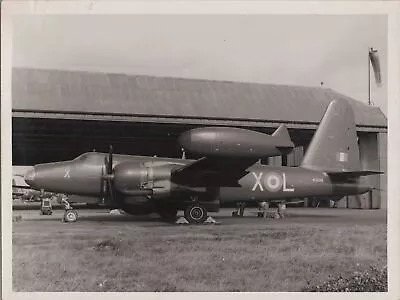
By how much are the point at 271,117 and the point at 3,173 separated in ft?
6.60

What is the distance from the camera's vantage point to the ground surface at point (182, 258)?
2.81 meters

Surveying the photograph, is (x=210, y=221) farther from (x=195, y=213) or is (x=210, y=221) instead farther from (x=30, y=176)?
(x=30, y=176)

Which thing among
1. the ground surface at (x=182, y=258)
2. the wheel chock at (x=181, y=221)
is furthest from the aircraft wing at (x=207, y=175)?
the ground surface at (x=182, y=258)

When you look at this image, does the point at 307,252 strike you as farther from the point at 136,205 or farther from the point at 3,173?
the point at 3,173

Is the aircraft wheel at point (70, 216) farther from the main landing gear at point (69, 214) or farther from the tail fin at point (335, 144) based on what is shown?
the tail fin at point (335, 144)

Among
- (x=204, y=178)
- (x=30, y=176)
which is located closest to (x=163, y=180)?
(x=204, y=178)

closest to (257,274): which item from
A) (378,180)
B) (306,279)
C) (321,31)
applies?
(306,279)

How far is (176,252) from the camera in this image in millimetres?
2945

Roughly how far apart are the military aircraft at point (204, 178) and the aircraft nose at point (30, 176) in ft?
0.04

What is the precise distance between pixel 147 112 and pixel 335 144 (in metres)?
1.81

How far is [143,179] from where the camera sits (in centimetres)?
411

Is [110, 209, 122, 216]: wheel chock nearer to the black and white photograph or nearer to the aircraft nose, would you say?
the black and white photograph

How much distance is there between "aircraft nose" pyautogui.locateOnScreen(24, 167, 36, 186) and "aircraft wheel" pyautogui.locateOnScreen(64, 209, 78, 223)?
40 centimetres

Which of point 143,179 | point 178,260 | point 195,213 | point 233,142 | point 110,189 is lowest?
point 178,260
